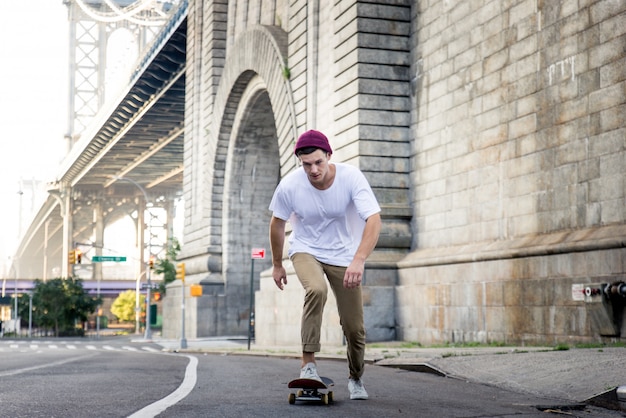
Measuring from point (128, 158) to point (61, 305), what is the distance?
43.8 feet

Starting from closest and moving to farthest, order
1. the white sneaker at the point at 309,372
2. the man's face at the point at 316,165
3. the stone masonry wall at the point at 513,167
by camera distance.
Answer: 1. the white sneaker at the point at 309,372
2. the man's face at the point at 316,165
3. the stone masonry wall at the point at 513,167

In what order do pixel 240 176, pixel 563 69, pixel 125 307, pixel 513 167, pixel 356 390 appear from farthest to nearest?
pixel 125 307 < pixel 240 176 < pixel 513 167 < pixel 563 69 < pixel 356 390

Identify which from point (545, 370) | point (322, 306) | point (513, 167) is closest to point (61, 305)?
point (513, 167)

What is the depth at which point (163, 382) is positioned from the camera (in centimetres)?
948

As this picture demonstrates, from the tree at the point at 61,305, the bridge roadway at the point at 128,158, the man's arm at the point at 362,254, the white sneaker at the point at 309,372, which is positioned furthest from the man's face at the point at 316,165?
the tree at the point at 61,305

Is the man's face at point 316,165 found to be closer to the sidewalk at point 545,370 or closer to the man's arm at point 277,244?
the man's arm at point 277,244

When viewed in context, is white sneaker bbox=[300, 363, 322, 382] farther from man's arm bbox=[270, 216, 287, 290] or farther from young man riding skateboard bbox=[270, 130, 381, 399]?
man's arm bbox=[270, 216, 287, 290]

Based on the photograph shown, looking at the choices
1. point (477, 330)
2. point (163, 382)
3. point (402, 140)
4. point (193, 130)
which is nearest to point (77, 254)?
point (193, 130)

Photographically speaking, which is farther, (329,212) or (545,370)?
(545,370)

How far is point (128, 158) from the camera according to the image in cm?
8412

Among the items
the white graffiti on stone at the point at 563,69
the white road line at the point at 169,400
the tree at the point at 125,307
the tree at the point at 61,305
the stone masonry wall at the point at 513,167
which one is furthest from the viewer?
the tree at the point at 125,307

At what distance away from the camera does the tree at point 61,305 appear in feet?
260

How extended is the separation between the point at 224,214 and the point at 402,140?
→ 17.6 m

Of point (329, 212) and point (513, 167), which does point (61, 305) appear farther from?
point (329, 212)
